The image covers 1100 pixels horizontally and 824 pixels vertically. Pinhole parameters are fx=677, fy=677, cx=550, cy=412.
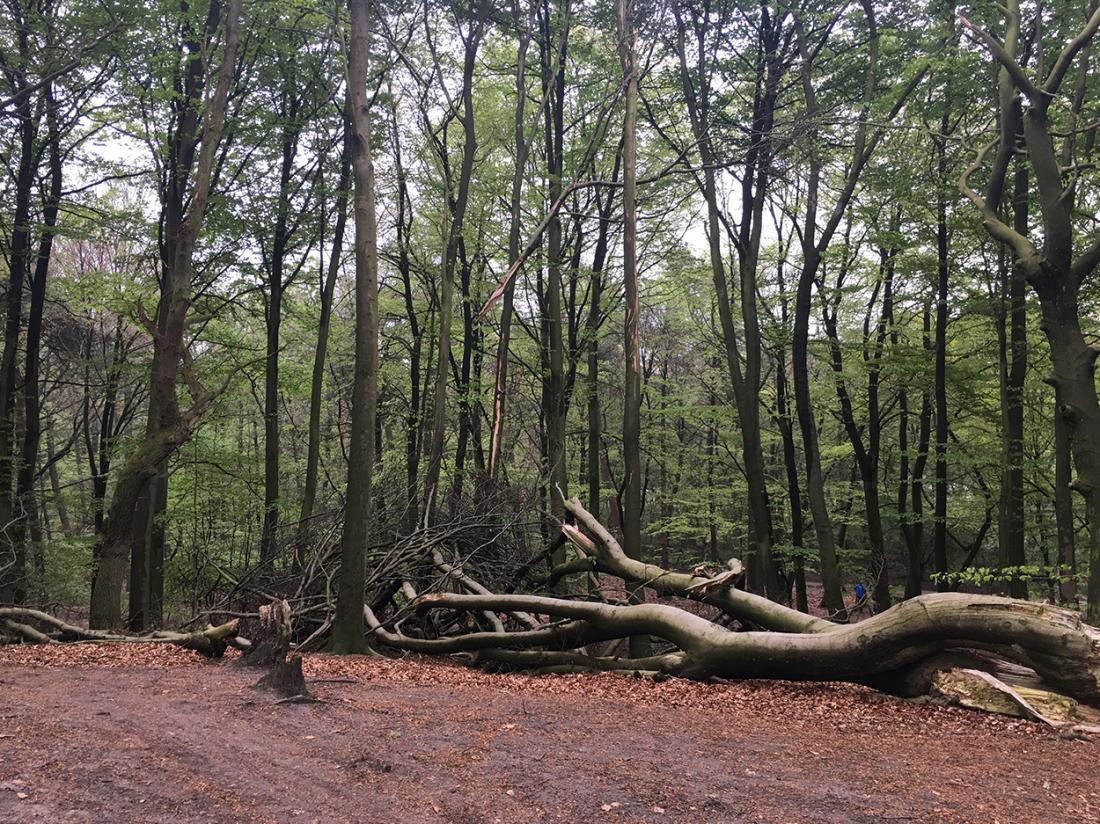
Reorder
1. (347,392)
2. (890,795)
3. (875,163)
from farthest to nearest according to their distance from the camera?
(347,392)
(875,163)
(890,795)

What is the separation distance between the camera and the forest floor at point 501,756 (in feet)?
10.6

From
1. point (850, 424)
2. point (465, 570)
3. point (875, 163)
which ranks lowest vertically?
point (465, 570)

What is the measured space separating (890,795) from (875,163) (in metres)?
13.6

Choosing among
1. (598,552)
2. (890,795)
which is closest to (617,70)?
(598,552)

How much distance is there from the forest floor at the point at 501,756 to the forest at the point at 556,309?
24.6 inches

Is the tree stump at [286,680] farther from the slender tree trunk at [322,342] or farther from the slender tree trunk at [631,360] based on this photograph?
the slender tree trunk at [322,342]

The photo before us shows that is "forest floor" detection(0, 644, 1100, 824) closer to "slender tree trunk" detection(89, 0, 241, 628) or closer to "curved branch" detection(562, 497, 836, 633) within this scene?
"curved branch" detection(562, 497, 836, 633)

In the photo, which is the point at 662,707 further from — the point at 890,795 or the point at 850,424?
the point at 850,424

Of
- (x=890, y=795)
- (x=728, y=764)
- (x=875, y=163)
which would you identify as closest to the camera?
(x=890, y=795)

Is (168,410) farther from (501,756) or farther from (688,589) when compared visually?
(501,756)

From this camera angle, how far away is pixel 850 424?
16.9 metres

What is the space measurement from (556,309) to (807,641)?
9.51m

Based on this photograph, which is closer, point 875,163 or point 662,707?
point 662,707

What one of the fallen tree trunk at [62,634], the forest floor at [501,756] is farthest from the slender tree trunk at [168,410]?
the forest floor at [501,756]
